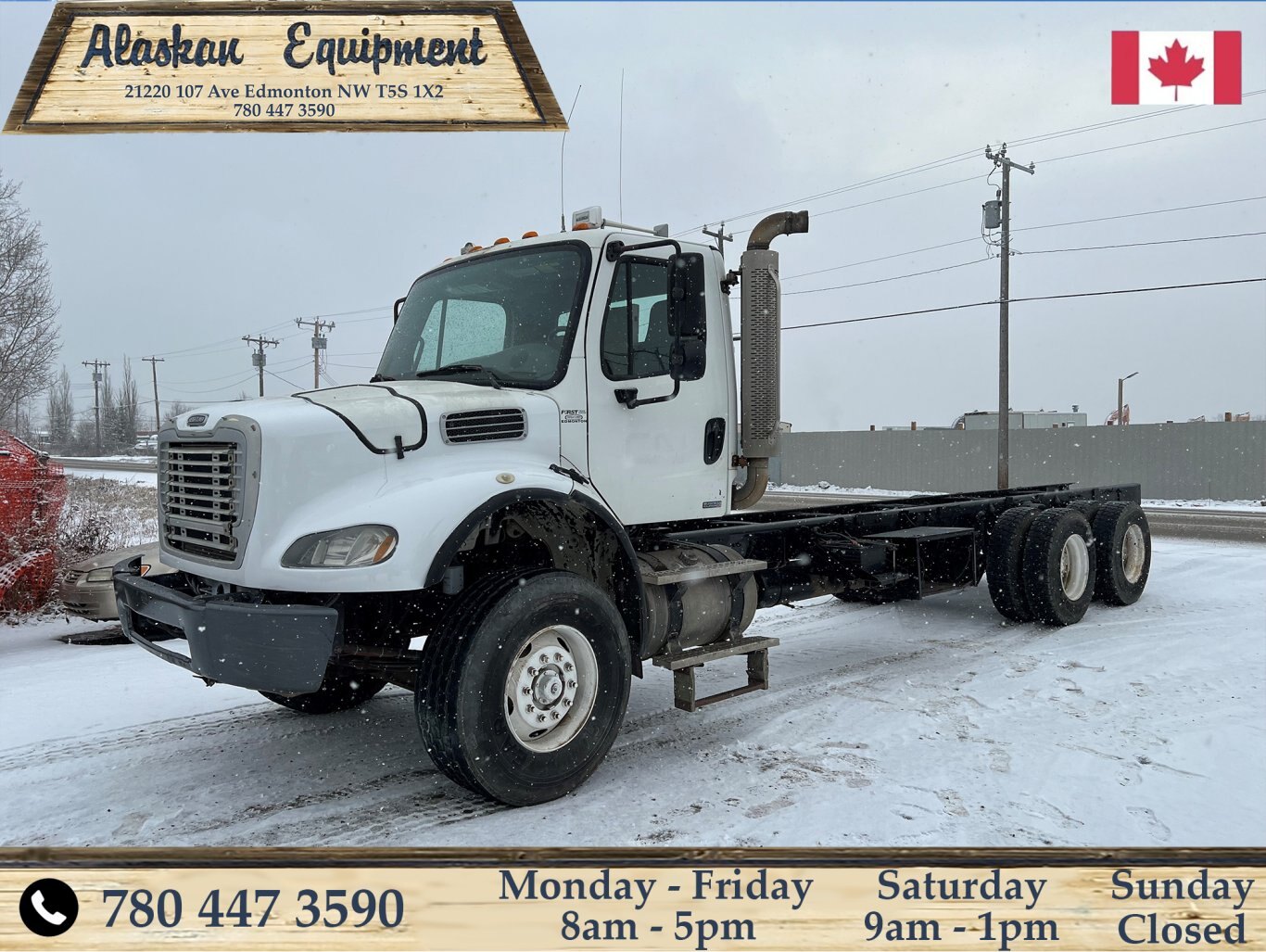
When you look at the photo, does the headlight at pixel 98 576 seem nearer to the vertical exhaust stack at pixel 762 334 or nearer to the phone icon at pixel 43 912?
the vertical exhaust stack at pixel 762 334

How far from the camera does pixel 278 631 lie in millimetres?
3361

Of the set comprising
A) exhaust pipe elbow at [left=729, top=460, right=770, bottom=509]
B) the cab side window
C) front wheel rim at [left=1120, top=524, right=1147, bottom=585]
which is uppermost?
the cab side window

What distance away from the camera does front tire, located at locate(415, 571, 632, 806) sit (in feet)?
11.8

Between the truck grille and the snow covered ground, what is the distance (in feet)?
3.78

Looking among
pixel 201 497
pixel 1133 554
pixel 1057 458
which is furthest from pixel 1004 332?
pixel 201 497

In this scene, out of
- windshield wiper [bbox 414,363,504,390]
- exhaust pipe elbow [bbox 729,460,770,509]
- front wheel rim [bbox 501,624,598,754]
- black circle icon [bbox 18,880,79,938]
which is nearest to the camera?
black circle icon [bbox 18,880,79,938]

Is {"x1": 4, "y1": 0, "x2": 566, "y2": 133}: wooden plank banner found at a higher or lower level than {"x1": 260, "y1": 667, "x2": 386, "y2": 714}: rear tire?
higher

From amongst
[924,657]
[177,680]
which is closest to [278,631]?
[177,680]

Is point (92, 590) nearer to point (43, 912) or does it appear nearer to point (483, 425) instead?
point (483, 425)

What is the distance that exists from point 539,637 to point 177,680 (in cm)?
351

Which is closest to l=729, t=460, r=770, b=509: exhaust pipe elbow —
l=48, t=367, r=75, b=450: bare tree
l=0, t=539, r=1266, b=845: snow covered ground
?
l=0, t=539, r=1266, b=845: snow covered ground

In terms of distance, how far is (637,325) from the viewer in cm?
462

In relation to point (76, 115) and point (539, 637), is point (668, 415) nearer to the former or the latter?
point (539, 637)

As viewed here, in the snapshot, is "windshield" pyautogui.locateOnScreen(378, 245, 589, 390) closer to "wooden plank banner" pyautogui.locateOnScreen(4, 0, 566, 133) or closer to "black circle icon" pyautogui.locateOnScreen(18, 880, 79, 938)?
"wooden plank banner" pyautogui.locateOnScreen(4, 0, 566, 133)
